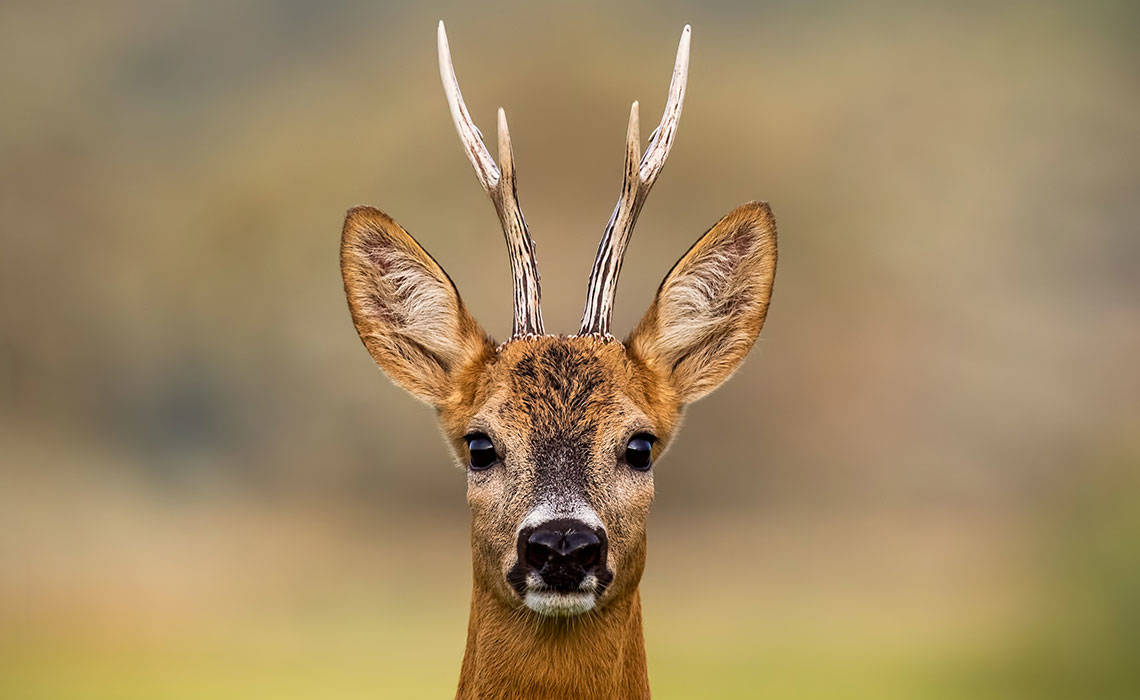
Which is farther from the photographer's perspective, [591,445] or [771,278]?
[771,278]

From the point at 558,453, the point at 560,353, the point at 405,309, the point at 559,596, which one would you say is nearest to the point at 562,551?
the point at 559,596

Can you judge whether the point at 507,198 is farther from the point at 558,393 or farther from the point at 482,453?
the point at 482,453

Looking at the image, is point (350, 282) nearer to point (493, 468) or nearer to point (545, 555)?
point (493, 468)

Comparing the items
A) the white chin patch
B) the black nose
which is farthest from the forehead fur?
the white chin patch

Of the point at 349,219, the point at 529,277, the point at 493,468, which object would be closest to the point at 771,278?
the point at 529,277

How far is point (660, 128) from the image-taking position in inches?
203

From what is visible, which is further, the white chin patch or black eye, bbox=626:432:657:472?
black eye, bbox=626:432:657:472

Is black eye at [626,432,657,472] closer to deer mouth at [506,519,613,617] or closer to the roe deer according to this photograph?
the roe deer

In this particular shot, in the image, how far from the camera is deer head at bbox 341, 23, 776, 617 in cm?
435

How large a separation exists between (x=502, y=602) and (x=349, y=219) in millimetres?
1505

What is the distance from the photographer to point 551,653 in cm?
443

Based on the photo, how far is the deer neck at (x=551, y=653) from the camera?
14.5ft

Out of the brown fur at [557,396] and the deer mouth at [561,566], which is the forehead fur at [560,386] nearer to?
the brown fur at [557,396]

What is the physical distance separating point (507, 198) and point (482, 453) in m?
1.03
